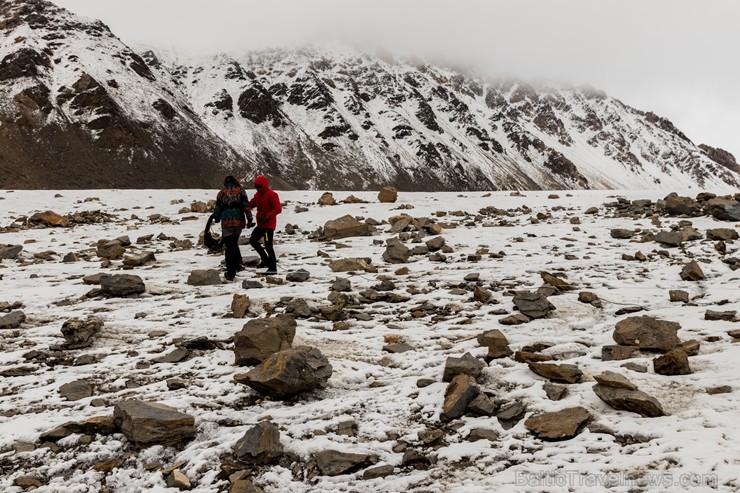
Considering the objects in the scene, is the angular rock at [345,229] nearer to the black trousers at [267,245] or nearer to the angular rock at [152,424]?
the black trousers at [267,245]

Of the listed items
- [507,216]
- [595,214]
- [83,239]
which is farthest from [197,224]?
[595,214]

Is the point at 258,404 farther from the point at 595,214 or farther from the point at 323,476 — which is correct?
the point at 595,214

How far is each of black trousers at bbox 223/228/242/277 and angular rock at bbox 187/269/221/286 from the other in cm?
37

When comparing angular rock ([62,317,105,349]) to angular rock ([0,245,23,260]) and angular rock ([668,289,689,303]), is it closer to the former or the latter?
angular rock ([0,245,23,260])

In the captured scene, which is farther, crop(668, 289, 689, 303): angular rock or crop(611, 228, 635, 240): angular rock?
crop(611, 228, 635, 240): angular rock

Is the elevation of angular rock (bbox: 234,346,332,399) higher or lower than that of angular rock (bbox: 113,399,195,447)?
higher

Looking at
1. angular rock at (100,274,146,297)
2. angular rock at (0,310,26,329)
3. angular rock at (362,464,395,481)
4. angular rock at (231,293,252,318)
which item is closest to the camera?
angular rock at (362,464,395,481)

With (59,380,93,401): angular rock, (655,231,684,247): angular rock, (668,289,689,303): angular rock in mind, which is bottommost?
(59,380,93,401): angular rock

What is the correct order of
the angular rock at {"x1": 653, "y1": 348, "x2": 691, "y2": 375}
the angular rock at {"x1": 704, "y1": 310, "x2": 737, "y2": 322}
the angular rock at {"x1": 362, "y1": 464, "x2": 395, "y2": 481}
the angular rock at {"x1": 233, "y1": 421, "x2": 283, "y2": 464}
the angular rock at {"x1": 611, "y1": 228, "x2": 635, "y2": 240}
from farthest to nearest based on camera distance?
the angular rock at {"x1": 611, "y1": 228, "x2": 635, "y2": 240} < the angular rock at {"x1": 704, "y1": 310, "x2": 737, "y2": 322} < the angular rock at {"x1": 653, "y1": 348, "x2": 691, "y2": 375} < the angular rock at {"x1": 233, "y1": 421, "x2": 283, "y2": 464} < the angular rock at {"x1": 362, "y1": 464, "x2": 395, "y2": 481}

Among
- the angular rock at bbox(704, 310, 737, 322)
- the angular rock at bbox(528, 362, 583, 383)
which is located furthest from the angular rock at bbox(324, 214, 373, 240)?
the angular rock at bbox(528, 362, 583, 383)

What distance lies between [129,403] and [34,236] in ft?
48.6

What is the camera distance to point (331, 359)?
6.48 meters

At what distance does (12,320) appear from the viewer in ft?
25.6

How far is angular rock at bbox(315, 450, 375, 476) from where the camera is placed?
13.8ft
